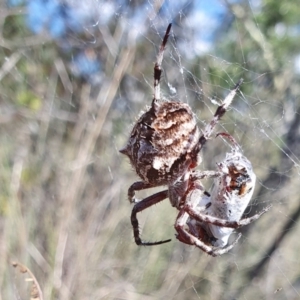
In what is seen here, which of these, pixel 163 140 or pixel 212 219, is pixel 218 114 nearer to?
pixel 163 140

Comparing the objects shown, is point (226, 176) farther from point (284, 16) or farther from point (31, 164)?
point (31, 164)

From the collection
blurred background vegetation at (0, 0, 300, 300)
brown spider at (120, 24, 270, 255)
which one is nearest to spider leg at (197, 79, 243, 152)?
brown spider at (120, 24, 270, 255)

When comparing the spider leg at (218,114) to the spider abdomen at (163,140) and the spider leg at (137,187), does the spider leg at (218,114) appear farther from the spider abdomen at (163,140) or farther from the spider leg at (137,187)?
the spider leg at (137,187)

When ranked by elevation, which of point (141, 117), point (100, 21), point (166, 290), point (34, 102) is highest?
point (141, 117)

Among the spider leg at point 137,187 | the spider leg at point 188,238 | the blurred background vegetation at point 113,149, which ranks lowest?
the blurred background vegetation at point 113,149

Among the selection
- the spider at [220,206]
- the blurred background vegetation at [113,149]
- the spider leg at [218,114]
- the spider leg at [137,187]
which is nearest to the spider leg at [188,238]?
the spider at [220,206]

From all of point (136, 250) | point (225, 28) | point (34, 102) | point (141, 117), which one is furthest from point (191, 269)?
point (141, 117)

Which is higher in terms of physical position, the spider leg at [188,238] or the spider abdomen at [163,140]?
the spider abdomen at [163,140]
